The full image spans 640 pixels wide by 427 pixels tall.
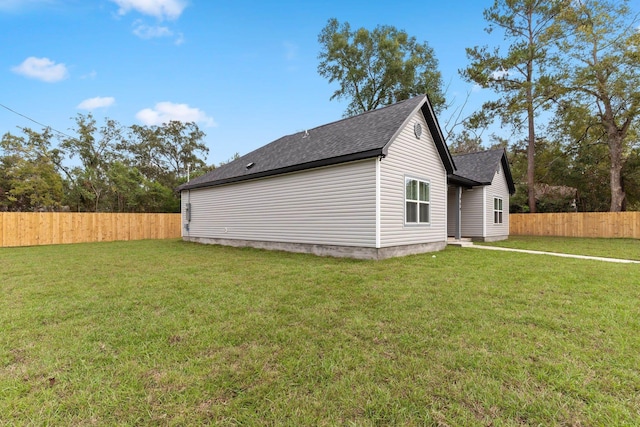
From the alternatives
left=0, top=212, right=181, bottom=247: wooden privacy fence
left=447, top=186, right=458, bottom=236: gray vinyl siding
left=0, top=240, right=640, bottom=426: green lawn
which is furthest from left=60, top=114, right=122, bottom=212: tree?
left=447, top=186, right=458, bottom=236: gray vinyl siding

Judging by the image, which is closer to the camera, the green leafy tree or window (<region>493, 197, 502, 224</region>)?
window (<region>493, 197, 502, 224</region>)

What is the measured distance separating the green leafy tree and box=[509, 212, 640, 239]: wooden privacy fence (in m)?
32.3

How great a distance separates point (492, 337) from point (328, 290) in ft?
8.27

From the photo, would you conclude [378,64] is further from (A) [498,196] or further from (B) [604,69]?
(A) [498,196]

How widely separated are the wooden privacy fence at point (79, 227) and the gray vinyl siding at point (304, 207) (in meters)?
6.39

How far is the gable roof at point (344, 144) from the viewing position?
822cm

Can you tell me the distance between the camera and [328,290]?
488 cm

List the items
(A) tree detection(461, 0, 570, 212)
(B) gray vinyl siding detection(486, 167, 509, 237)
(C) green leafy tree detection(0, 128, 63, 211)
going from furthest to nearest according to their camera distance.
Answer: (C) green leafy tree detection(0, 128, 63, 211) < (A) tree detection(461, 0, 570, 212) < (B) gray vinyl siding detection(486, 167, 509, 237)

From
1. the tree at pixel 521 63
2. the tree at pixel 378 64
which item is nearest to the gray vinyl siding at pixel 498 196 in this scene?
the tree at pixel 521 63

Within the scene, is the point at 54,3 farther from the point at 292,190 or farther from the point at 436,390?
the point at 436,390

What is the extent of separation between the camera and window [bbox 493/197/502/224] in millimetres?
14705

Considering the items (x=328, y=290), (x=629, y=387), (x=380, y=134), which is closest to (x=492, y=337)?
(x=629, y=387)

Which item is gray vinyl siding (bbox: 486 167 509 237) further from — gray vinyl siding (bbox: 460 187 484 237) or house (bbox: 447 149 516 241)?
gray vinyl siding (bbox: 460 187 484 237)

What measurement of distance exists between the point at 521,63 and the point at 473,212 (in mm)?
12743
